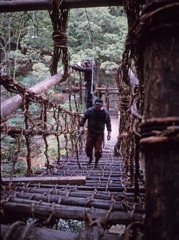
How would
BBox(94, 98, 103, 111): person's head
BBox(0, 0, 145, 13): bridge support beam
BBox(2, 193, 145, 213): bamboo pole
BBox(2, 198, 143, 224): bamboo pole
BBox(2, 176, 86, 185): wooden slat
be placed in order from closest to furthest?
1. BBox(2, 198, 143, 224): bamboo pole
2. BBox(2, 193, 145, 213): bamboo pole
3. BBox(2, 176, 86, 185): wooden slat
4. BBox(0, 0, 145, 13): bridge support beam
5. BBox(94, 98, 103, 111): person's head

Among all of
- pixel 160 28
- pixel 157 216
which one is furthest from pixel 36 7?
pixel 157 216

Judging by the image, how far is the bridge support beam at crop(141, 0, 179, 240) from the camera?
79 centimetres

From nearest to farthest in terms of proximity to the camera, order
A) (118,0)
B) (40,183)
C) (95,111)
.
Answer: (40,183), (118,0), (95,111)

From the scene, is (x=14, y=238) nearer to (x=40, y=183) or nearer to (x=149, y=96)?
(x=40, y=183)

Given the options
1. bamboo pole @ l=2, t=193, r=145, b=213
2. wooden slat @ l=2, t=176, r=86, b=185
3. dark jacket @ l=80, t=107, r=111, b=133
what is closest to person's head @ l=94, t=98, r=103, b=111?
dark jacket @ l=80, t=107, r=111, b=133

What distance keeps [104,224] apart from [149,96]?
0.82 metres

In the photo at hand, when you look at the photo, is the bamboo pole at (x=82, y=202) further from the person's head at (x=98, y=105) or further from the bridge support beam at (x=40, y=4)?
the bridge support beam at (x=40, y=4)

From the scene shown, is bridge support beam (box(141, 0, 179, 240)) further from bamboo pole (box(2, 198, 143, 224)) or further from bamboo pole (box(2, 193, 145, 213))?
bamboo pole (box(2, 193, 145, 213))

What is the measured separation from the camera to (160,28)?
32.5 inches

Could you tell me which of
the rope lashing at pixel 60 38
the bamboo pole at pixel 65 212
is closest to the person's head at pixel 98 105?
the rope lashing at pixel 60 38

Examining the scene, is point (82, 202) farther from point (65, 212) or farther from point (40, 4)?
point (40, 4)

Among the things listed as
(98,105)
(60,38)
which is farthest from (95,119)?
(60,38)

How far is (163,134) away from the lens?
0.79 meters

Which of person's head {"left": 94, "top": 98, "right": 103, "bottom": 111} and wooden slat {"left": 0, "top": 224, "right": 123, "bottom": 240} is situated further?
person's head {"left": 94, "top": 98, "right": 103, "bottom": 111}
